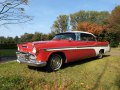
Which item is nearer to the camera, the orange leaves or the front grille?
the front grille

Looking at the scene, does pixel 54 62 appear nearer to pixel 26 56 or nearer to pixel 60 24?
pixel 26 56

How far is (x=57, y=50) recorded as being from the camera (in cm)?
939

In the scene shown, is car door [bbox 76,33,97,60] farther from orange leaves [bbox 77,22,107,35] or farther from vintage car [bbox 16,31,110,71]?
orange leaves [bbox 77,22,107,35]

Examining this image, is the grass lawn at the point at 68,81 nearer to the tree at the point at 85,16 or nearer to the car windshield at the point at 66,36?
the car windshield at the point at 66,36

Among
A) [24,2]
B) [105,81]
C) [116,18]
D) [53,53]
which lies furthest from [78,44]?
[116,18]

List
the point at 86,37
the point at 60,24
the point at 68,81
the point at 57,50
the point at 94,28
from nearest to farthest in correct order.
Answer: the point at 68,81, the point at 57,50, the point at 86,37, the point at 94,28, the point at 60,24

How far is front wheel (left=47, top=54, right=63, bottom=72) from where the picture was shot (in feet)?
30.4

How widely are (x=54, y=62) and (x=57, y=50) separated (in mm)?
505

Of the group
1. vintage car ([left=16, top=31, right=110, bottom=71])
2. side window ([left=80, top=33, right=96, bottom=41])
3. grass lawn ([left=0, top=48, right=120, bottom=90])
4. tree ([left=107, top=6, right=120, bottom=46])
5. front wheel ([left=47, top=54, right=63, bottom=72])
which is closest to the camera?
grass lawn ([left=0, top=48, right=120, bottom=90])

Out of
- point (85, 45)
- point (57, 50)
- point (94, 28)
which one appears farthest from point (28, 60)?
point (94, 28)

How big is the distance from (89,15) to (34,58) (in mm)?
75618

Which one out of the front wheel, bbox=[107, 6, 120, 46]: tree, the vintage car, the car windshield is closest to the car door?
the vintage car

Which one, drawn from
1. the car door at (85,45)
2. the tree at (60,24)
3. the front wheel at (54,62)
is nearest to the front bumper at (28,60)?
the front wheel at (54,62)

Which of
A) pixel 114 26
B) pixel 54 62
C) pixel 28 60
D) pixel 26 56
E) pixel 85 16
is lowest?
pixel 54 62
